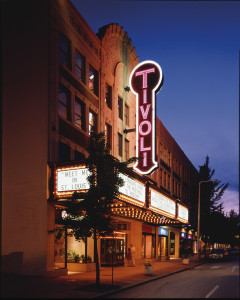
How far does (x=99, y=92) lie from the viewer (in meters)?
25.7

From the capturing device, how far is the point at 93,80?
2569 cm

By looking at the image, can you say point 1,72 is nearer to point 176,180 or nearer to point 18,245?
point 18,245

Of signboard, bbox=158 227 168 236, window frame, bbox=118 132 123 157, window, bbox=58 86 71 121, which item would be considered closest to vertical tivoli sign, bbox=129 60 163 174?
window frame, bbox=118 132 123 157

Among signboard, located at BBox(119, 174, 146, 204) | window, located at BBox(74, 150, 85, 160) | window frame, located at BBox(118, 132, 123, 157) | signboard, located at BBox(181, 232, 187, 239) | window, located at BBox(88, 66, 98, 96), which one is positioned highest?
window, located at BBox(88, 66, 98, 96)

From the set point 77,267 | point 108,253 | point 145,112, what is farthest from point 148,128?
point 77,267

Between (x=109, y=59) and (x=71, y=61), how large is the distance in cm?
662

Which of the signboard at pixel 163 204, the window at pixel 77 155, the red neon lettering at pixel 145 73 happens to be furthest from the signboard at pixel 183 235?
the window at pixel 77 155

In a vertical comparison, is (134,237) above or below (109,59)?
below

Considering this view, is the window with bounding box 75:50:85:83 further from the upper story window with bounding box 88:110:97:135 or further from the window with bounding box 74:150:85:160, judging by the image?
the window with bounding box 74:150:85:160

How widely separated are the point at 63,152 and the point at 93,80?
24.1ft

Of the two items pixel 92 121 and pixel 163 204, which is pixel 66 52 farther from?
pixel 163 204

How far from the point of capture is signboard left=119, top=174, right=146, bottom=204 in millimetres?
20328

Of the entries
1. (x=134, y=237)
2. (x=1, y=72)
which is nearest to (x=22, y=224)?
(x=1, y=72)

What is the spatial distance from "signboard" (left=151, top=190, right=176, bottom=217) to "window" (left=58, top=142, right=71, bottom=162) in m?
7.97
